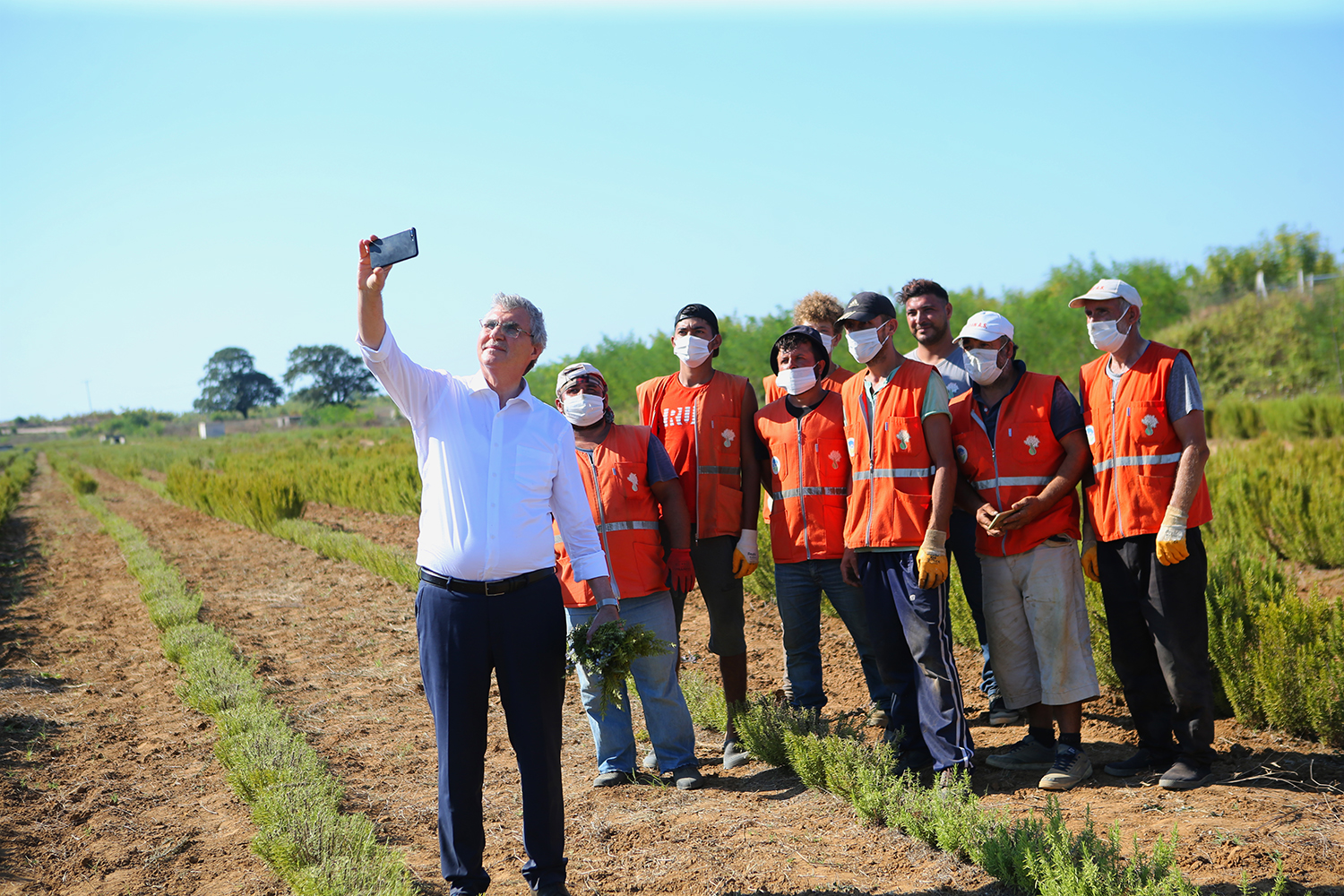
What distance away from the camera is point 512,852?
351 cm

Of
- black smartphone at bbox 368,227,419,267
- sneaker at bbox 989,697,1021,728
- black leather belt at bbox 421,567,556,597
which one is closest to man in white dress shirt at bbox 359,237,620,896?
black leather belt at bbox 421,567,556,597

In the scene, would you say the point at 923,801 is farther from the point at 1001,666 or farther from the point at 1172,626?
the point at 1172,626

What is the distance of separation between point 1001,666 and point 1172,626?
0.68 meters

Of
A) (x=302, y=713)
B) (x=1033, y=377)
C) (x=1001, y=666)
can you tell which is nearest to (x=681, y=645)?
(x=302, y=713)

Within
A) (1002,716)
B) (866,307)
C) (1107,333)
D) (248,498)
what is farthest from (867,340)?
(248,498)

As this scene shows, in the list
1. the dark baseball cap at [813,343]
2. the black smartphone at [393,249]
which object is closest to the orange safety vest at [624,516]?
the dark baseball cap at [813,343]

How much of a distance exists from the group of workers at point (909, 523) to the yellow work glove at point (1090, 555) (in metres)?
0.01

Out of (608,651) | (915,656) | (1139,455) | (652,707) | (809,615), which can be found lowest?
(652,707)

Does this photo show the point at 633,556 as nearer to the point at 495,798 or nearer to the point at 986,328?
the point at 495,798

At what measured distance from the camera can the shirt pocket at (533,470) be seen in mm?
2830

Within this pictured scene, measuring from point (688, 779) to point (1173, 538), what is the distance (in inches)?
85.9

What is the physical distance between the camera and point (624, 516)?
398 cm

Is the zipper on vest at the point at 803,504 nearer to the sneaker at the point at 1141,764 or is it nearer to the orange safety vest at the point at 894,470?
the orange safety vest at the point at 894,470

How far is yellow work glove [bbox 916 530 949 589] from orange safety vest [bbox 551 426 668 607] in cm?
111
